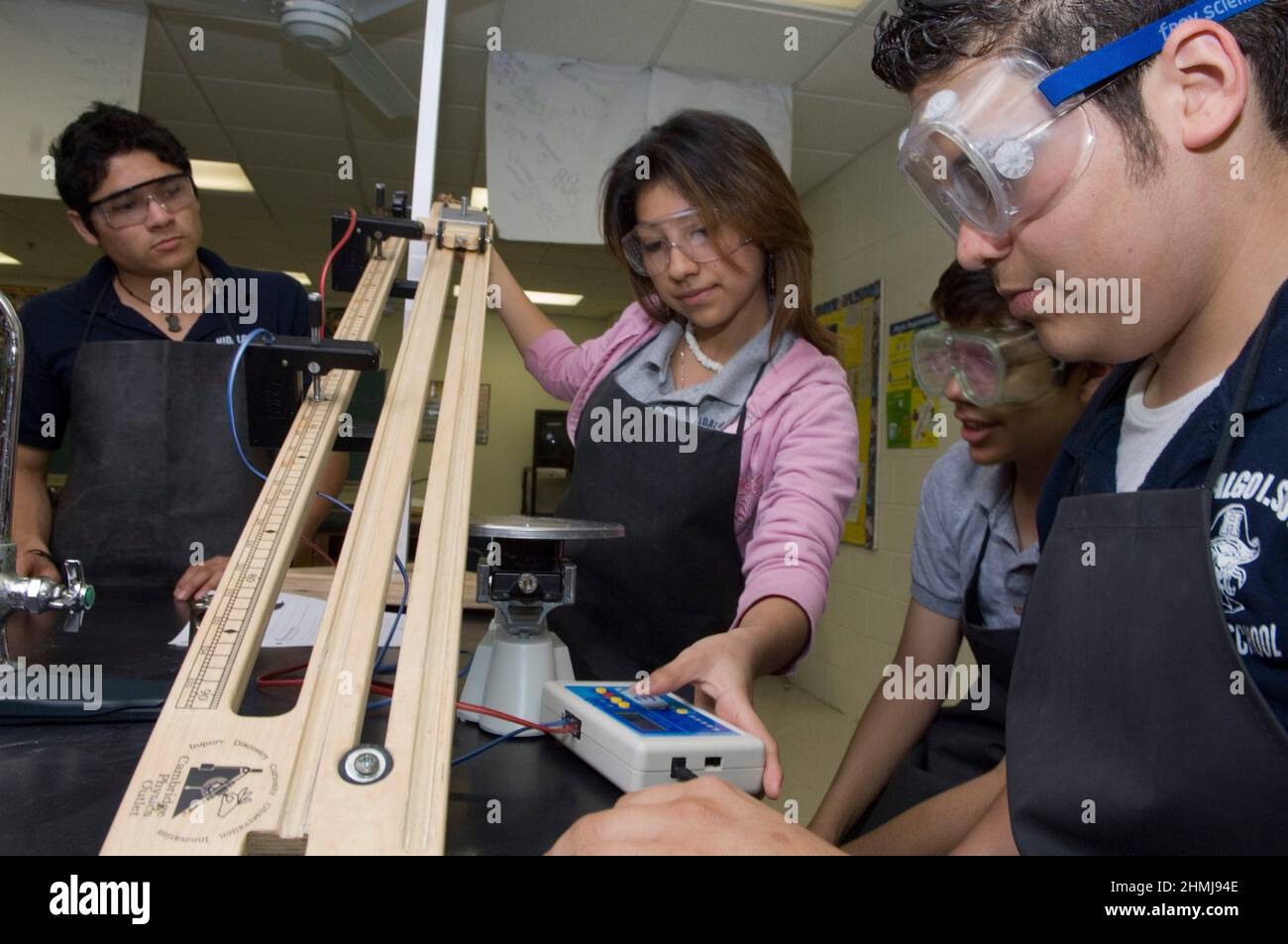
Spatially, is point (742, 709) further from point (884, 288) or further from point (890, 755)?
point (884, 288)

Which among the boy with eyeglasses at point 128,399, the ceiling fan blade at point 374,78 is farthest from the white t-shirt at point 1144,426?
the ceiling fan blade at point 374,78

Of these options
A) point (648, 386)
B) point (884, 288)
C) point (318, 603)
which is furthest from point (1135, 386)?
point (884, 288)

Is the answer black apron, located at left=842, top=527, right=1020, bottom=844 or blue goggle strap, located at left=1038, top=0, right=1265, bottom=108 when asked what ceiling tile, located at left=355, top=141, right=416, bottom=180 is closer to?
black apron, located at left=842, top=527, right=1020, bottom=844

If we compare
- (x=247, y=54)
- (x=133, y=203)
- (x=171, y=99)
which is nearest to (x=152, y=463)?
(x=133, y=203)

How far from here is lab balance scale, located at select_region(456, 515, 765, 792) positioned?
0.78 metres

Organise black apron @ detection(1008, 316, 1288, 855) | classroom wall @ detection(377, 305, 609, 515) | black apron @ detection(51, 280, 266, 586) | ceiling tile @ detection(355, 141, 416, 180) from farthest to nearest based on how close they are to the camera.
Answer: classroom wall @ detection(377, 305, 609, 515)
ceiling tile @ detection(355, 141, 416, 180)
black apron @ detection(51, 280, 266, 586)
black apron @ detection(1008, 316, 1288, 855)

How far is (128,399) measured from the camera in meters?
1.90

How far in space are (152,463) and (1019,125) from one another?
1.84 m

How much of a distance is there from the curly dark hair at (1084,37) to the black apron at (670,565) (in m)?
0.70

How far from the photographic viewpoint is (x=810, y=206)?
5.22 meters

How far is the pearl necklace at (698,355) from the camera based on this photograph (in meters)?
1.62

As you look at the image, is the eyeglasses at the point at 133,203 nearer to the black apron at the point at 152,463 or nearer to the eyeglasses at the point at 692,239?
the black apron at the point at 152,463

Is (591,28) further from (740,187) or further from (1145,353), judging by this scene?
(1145,353)

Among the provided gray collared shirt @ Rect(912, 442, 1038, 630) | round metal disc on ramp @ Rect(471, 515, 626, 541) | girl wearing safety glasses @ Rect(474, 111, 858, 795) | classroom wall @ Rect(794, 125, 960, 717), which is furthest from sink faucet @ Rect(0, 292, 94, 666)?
classroom wall @ Rect(794, 125, 960, 717)
